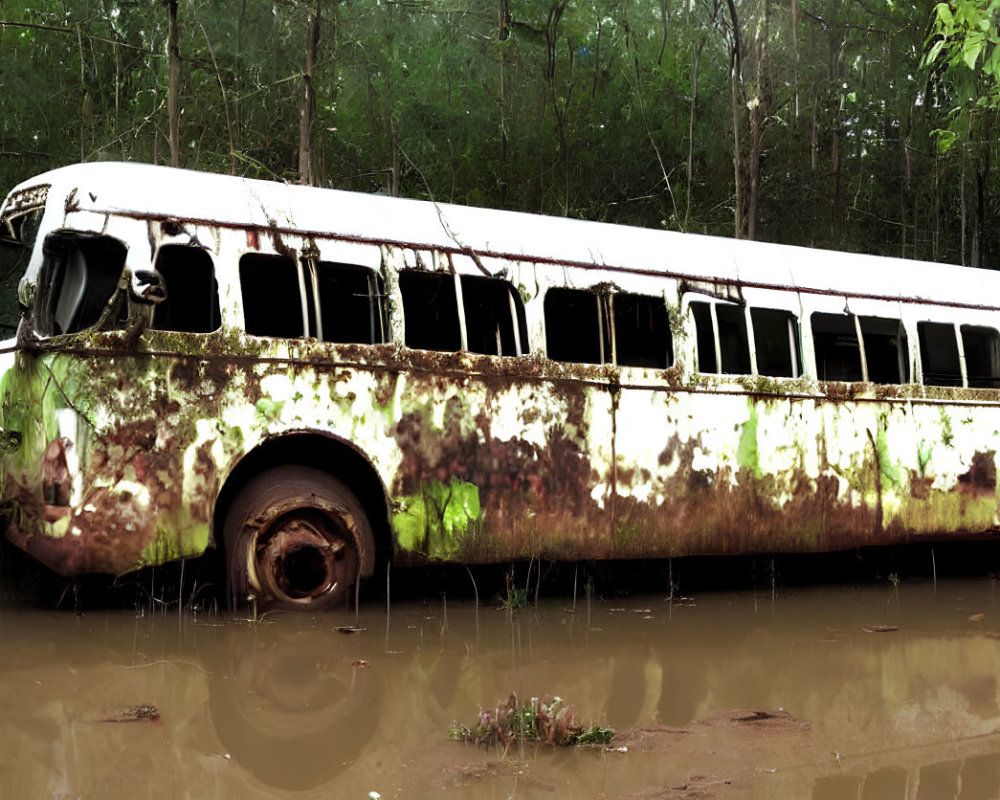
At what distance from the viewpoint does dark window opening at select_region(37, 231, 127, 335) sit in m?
7.50

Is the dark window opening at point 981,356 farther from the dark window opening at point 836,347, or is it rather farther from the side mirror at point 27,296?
the side mirror at point 27,296

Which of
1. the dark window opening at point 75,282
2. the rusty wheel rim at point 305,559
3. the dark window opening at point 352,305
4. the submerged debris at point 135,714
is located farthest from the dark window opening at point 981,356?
the submerged debris at point 135,714

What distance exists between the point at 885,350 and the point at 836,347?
0.57 meters

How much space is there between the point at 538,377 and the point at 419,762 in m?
4.45

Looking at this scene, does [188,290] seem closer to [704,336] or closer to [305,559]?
[305,559]

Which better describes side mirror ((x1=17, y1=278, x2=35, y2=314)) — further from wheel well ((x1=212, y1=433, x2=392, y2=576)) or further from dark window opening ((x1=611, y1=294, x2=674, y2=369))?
dark window opening ((x1=611, y1=294, x2=674, y2=369))

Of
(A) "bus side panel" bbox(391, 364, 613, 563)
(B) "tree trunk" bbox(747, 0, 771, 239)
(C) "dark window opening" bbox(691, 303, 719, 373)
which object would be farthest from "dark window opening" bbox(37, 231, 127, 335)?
(B) "tree trunk" bbox(747, 0, 771, 239)

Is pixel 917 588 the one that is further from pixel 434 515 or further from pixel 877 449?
pixel 434 515

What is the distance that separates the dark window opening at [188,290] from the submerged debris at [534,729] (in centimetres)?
381

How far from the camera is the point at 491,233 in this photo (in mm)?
8812

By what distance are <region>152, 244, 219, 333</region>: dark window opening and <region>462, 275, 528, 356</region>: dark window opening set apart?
183 cm

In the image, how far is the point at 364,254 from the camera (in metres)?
8.26

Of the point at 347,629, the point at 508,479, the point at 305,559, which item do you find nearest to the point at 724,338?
the point at 508,479

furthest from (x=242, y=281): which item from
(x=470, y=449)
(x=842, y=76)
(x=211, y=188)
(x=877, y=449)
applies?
(x=842, y=76)
